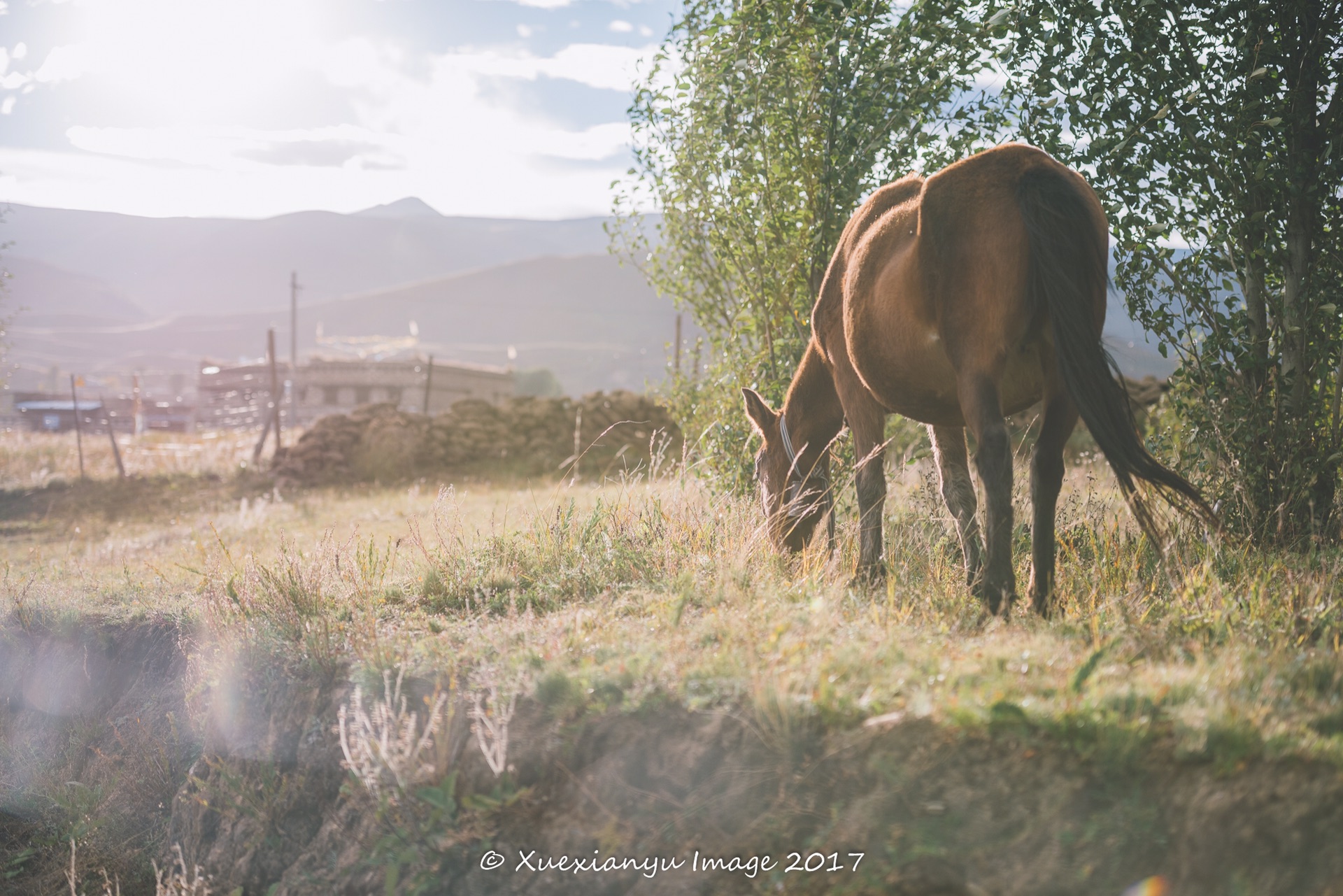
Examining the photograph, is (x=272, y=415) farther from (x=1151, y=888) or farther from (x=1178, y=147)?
(x=1151, y=888)

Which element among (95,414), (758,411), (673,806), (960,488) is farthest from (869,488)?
(95,414)

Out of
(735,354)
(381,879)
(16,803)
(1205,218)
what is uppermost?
(1205,218)

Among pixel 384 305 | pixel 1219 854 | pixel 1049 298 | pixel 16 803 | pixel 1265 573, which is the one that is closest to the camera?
pixel 1219 854

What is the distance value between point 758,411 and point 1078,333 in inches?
96.0

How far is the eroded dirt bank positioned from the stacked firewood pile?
12585 mm

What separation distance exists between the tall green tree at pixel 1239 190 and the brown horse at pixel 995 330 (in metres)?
1.75

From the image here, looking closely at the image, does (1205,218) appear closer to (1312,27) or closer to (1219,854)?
(1312,27)

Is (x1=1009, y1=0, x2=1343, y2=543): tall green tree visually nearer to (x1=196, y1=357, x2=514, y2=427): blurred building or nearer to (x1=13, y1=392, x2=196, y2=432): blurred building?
(x1=13, y1=392, x2=196, y2=432): blurred building

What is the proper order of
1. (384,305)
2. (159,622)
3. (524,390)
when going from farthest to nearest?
(384,305) → (524,390) → (159,622)

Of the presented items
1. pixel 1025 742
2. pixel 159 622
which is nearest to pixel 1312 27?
pixel 1025 742

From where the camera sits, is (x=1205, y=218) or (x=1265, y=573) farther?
(x=1205, y=218)

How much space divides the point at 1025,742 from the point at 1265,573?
255 centimetres

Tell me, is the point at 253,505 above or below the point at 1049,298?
below

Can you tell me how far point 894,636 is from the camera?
3514 mm
